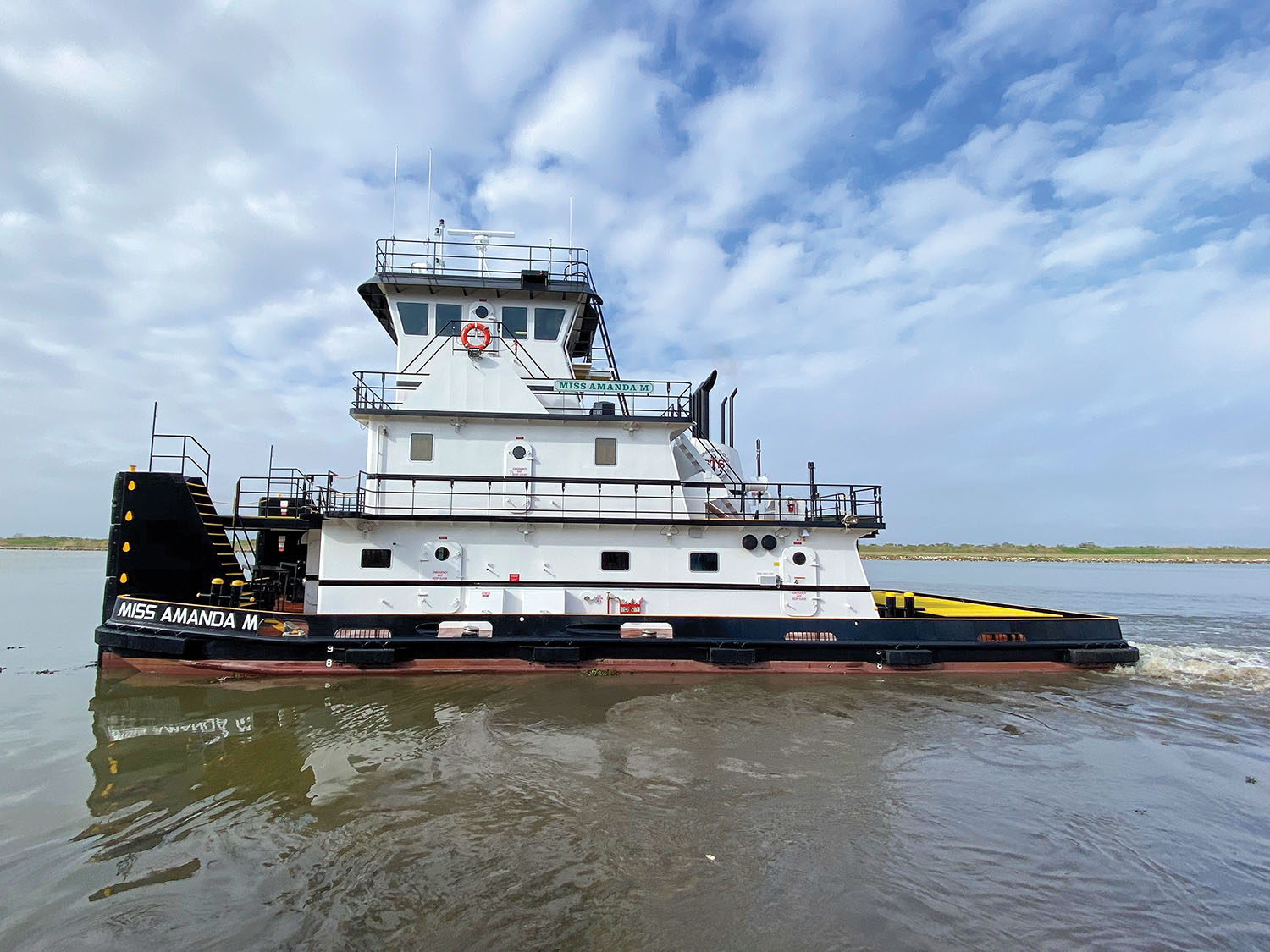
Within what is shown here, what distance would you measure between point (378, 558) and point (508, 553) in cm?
214

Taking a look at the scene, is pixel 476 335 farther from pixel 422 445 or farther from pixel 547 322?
pixel 422 445

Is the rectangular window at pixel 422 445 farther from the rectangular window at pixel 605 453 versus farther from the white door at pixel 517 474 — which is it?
the rectangular window at pixel 605 453

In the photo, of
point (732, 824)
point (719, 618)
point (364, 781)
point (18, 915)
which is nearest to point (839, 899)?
point (732, 824)

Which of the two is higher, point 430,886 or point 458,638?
point 458,638

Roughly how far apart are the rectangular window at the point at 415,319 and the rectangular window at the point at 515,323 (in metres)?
1.45

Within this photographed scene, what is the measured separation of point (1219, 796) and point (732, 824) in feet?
15.9

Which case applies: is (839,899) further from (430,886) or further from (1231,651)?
(1231,651)

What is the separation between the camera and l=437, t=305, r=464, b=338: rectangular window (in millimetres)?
12266

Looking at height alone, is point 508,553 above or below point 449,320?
below

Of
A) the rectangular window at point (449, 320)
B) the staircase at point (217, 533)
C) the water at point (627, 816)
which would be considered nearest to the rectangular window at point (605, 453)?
the rectangular window at point (449, 320)

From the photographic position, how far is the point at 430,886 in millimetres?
Result: 4383

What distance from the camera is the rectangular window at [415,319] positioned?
40.4ft

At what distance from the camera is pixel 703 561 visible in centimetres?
1162

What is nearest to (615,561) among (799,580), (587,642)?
(587,642)
